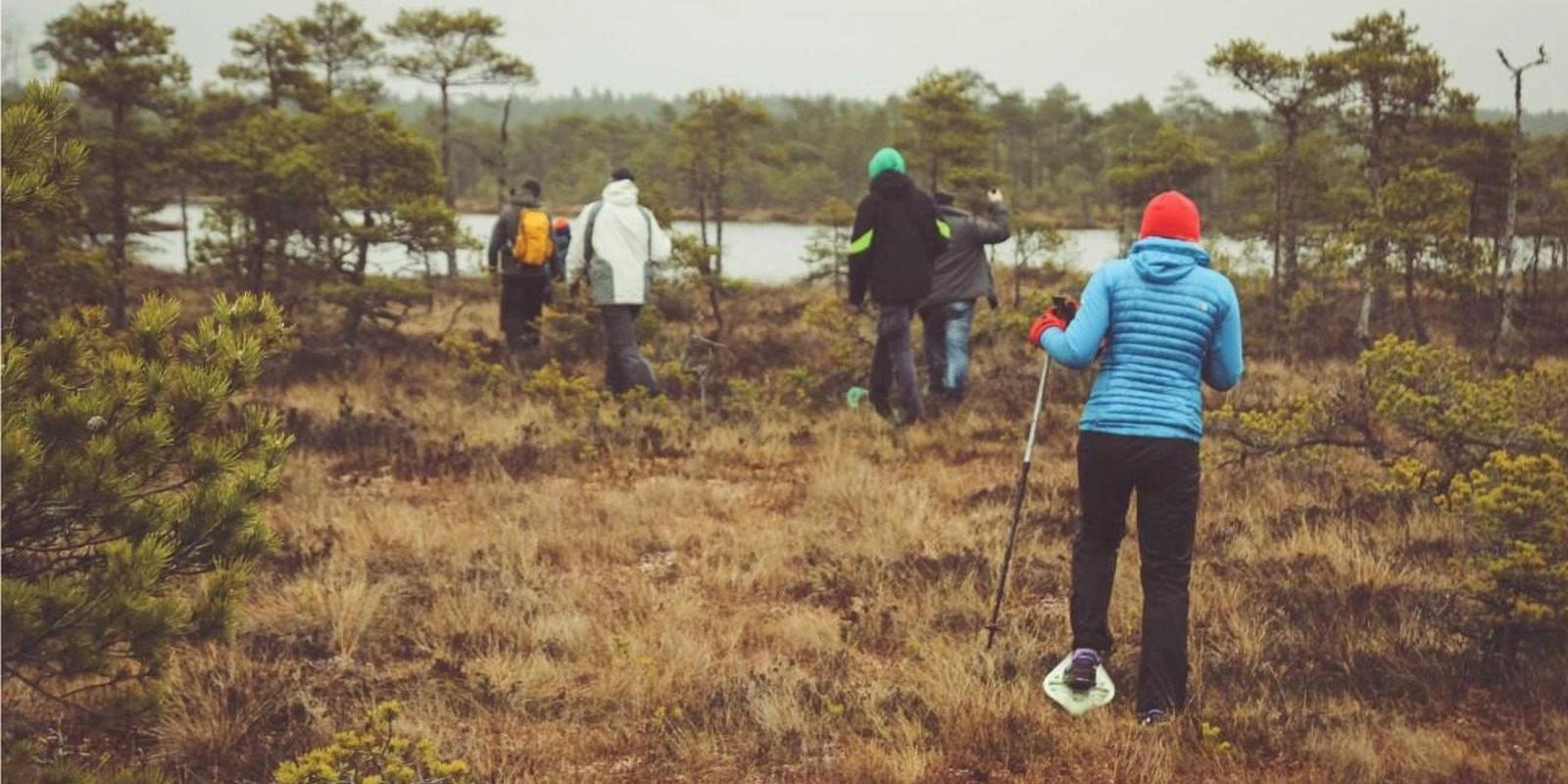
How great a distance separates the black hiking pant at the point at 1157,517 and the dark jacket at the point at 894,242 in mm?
4537

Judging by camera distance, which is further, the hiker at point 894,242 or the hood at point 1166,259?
the hiker at point 894,242

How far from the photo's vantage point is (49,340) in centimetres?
281

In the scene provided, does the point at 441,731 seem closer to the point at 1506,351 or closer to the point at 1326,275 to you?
the point at 1326,275

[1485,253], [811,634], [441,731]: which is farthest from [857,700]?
[1485,253]


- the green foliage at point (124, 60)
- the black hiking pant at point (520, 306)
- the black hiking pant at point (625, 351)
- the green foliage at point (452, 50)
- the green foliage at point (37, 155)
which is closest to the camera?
the green foliage at point (37, 155)

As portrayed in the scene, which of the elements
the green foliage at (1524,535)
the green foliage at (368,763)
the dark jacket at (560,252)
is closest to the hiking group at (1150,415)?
the green foliage at (1524,535)

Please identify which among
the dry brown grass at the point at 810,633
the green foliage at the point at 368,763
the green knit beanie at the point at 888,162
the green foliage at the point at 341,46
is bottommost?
the dry brown grass at the point at 810,633

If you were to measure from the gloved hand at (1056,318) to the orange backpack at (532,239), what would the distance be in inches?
291

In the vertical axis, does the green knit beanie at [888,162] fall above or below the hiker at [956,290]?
above

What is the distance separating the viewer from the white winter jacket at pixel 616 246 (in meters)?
9.18

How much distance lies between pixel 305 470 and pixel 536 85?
16.3 m

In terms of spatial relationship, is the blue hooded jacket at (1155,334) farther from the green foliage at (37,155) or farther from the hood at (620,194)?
the hood at (620,194)

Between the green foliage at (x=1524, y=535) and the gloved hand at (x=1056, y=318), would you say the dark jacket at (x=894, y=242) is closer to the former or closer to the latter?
the gloved hand at (x=1056, y=318)

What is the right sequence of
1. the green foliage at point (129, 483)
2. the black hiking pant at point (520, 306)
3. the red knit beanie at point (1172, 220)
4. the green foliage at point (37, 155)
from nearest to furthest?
1. the green foliage at point (129, 483)
2. the green foliage at point (37, 155)
3. the red knit beanie at point (1172, 220)
4. the black hiking pant at point (520, 306)
